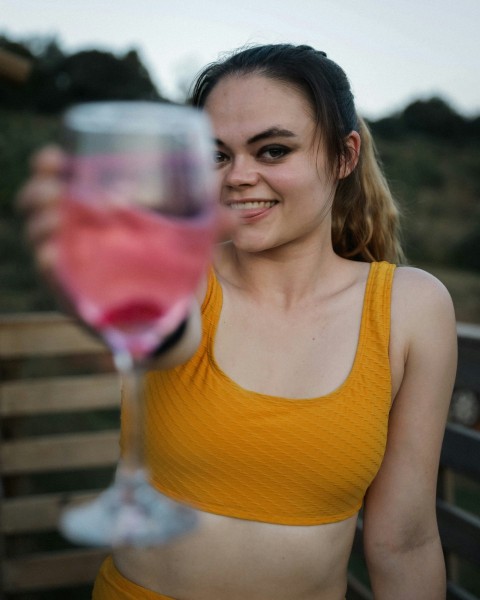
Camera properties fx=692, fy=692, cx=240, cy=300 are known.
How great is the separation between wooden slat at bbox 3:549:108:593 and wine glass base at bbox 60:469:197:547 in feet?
9.23

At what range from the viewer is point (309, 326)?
165 centimetres

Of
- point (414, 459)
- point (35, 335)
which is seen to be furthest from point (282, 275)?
point (35, 335)

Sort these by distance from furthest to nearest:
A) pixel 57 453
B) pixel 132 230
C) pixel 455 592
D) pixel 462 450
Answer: pixel 57 453, pixel 455 592, pixel 462 450, pixel 132 230

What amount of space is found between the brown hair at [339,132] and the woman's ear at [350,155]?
1 centimetres

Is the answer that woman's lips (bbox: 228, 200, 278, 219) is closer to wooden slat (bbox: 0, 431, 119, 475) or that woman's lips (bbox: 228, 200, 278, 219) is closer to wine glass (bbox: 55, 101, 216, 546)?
wine glass (bbox: 55, 101, 216, 546)

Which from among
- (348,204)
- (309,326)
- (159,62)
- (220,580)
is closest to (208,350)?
(309,326)

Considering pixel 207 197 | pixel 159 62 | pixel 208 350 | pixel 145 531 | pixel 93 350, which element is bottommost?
pixel 93 350

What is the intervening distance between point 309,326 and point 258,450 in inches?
13.7

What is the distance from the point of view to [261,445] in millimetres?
1440

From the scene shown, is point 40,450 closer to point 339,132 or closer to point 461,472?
point 461,472

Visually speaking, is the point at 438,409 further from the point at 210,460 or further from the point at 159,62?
the point at 159,62

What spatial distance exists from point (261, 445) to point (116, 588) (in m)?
0.48

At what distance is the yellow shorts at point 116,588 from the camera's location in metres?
1.50

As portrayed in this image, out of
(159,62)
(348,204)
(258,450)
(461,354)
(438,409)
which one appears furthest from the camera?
(159,62)
